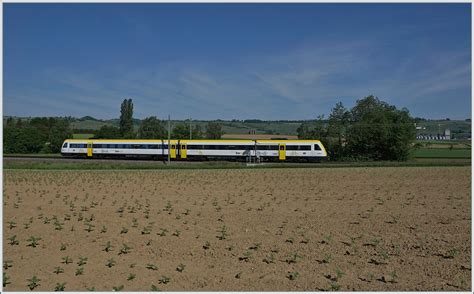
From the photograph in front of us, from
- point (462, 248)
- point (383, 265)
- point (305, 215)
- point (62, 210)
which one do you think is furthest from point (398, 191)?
point (62, 210)

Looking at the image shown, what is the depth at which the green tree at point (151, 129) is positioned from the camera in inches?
3275

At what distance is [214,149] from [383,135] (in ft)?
70.1

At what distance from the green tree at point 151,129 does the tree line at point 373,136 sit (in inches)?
1266

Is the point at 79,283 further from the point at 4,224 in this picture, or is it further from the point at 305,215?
the point at 305,215

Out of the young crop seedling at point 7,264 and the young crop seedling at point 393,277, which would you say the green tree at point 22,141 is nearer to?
the young crop seedling at point 7,264

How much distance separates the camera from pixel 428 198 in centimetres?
1853

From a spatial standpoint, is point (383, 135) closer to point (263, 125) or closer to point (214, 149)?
point (214, 149)

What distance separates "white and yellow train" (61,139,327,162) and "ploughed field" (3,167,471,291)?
26.2 meters

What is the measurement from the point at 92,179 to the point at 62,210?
1232cm

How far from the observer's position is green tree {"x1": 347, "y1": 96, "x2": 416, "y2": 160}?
54.5 m

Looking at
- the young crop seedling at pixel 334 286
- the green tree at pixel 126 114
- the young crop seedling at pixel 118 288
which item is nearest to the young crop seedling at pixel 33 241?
the young crop seedling at pixel 118 288

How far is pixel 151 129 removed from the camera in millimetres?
88875

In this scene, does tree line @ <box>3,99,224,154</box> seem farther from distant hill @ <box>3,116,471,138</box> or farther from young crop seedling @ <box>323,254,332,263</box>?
young crop seedling @ <box>323,254,332,263</box>

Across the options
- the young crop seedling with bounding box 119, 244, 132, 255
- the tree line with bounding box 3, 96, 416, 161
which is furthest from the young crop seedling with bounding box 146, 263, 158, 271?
the tree line with bounding box 3, 96, 416, 161
